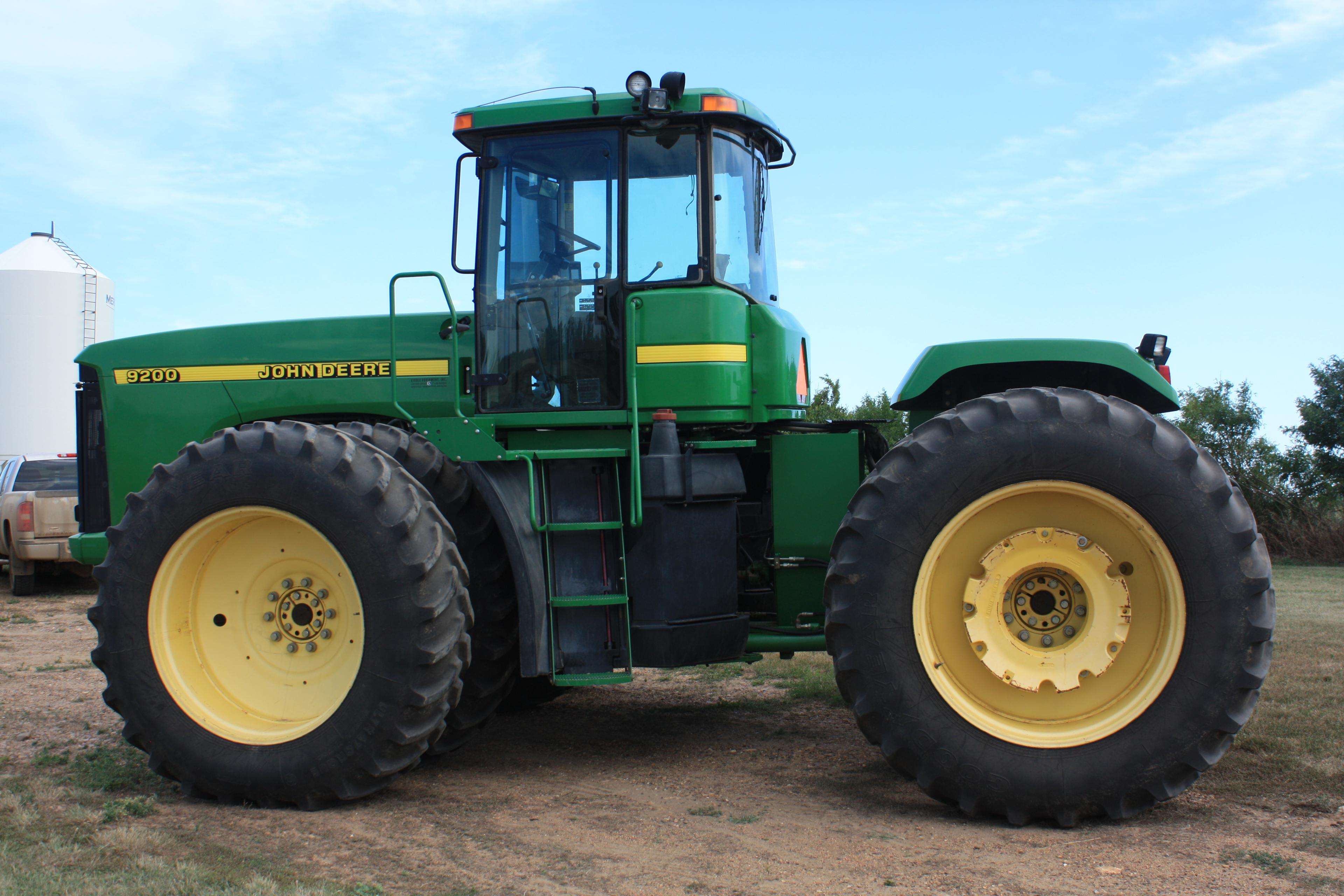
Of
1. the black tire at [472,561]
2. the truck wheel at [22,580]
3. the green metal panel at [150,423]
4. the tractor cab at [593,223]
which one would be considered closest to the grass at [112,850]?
the black tire at [472,561]

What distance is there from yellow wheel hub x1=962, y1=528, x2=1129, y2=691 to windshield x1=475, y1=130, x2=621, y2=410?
1962 millimetres

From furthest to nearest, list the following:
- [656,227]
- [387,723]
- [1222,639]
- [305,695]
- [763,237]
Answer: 1. [763,237]
2. [656,227]
3. [305,695]
4. [387,723]
5. [1222,639]

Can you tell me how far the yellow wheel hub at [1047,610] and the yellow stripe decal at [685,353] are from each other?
153 cm

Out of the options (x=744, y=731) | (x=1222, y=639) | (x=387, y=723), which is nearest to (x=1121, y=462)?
(x=1222, y=639)

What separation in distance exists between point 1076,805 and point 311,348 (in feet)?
14.5

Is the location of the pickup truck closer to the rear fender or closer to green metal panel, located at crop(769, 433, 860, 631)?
the rear fender

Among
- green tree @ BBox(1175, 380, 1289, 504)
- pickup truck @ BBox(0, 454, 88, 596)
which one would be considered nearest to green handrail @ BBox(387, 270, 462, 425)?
pickup truck @ BBox(0, 454, 88, 596)

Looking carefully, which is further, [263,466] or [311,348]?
[311,348]

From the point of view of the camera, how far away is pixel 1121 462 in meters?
4.10

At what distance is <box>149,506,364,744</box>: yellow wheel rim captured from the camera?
4.59 metres

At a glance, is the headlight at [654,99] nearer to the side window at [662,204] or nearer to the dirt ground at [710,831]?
the side window at [662,204]

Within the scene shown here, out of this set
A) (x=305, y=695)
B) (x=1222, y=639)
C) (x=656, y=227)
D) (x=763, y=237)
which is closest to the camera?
(x=1222, y=639)

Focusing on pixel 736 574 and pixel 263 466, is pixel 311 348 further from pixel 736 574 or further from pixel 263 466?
pixel 736 574

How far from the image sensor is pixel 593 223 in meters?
5.12
